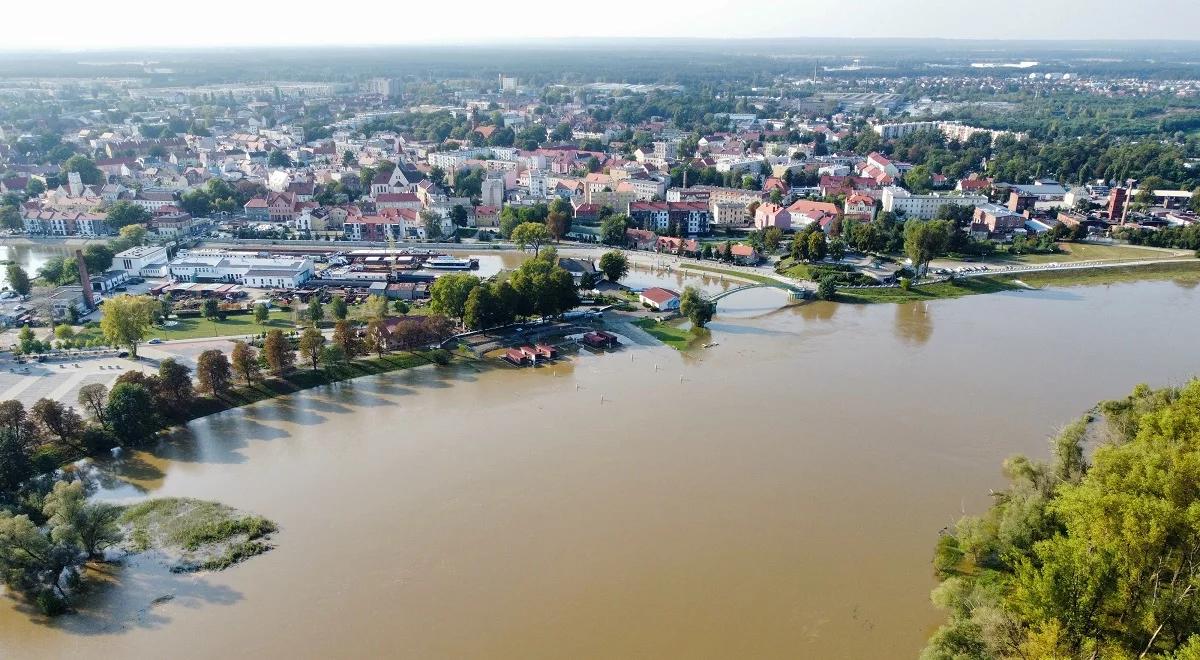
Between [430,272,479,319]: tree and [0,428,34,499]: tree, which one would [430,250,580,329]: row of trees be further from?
[0,428,34,499]: tree

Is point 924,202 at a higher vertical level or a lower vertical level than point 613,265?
higher

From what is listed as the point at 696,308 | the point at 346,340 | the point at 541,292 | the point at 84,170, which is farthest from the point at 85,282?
the point at 84,170

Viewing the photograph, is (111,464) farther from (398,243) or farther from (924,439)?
(398,243)

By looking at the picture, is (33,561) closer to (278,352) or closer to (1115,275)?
(278,352)

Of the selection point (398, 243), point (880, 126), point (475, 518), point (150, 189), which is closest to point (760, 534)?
point (475, 518)

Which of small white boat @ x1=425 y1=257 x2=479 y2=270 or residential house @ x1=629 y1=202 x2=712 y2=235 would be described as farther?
residential house @ x1=629 y1=202 x2=712 y2=235

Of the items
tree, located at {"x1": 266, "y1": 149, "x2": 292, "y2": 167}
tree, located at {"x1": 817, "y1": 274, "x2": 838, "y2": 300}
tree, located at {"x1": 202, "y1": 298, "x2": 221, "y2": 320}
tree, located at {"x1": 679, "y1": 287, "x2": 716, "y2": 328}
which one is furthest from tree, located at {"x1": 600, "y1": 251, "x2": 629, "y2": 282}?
tree, located at {"x1": 266, "y1": 149, "x2": 292, "y2": 167}

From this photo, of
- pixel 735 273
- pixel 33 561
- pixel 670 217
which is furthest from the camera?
pixel 670 217
